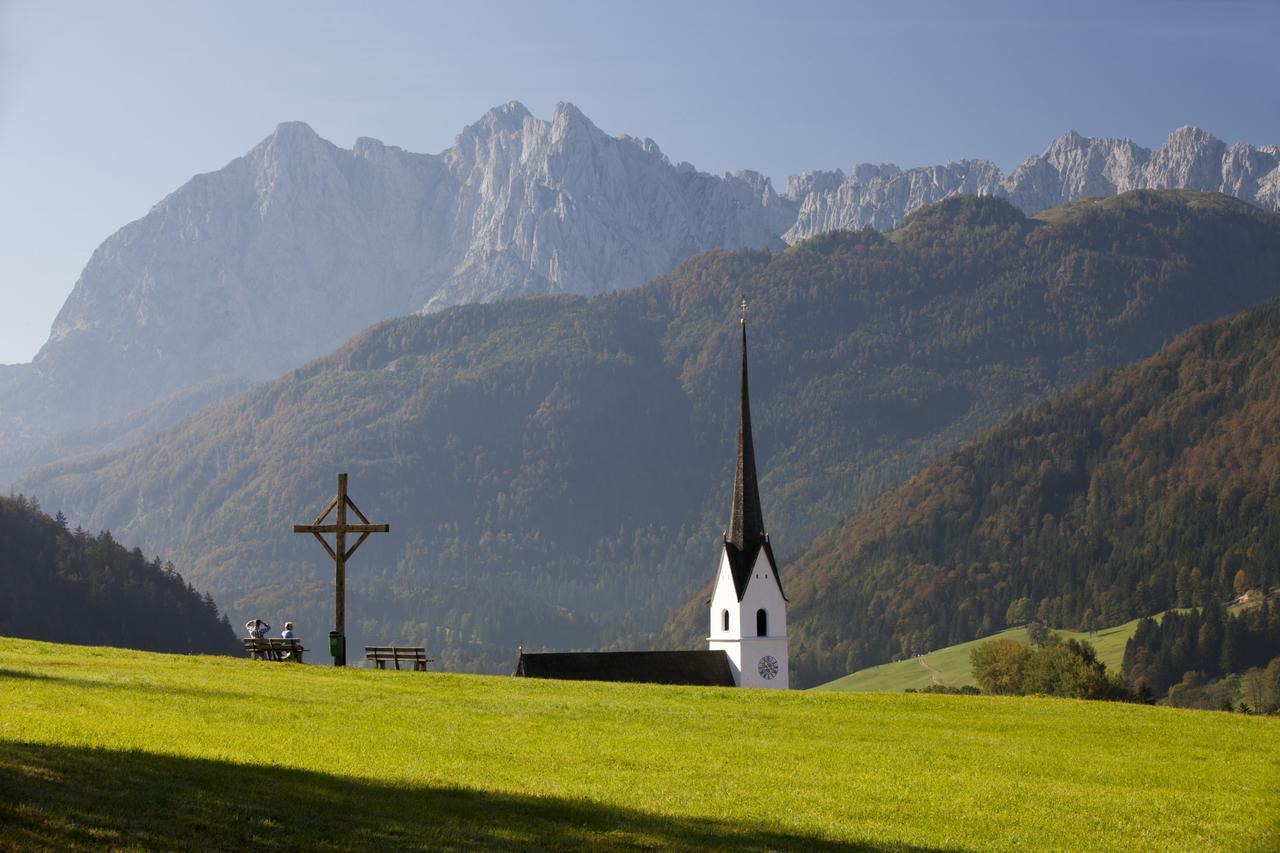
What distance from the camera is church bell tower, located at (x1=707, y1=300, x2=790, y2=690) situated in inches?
3059

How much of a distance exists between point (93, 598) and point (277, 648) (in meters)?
150

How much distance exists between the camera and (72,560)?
7564 inches

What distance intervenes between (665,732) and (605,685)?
36.5 ft

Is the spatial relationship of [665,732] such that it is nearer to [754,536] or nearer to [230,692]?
[230,692]

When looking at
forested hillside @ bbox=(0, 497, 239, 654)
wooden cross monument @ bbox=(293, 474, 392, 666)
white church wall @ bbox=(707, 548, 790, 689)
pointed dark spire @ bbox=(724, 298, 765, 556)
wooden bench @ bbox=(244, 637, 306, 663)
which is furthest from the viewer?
forested hillside @ bbox=(0, 497, 239, 654)

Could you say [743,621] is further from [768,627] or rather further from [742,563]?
[742,563]

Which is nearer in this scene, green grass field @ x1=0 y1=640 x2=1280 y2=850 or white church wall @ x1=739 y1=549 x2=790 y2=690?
green grass field @ x1=0 y1=640 x2=1280 y2=850

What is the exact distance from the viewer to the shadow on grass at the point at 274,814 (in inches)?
773

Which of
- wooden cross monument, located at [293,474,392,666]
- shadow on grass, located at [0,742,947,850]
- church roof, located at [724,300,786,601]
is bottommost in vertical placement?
shadow on grass, located at [0,742,947,850]

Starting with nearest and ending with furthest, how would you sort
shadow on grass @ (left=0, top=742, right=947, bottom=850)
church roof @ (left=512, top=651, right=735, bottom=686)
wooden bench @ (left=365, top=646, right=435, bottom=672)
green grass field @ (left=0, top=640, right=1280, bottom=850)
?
shadow on grass @ (left=0, top=742, right=947, bottom=850) < green grass field @ (left=0, top=640, right=1280, bottom=850) < wooden bench @ (left=365, top=646, right=435, bottom=672) < church roof @ (left=512, top=651, right=735, bottom=686)

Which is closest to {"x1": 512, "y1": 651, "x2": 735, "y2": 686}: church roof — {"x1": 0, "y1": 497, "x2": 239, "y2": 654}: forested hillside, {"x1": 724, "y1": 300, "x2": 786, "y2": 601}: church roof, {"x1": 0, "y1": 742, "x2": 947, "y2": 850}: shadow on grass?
{"x1": 724, "y1": 300, "x2": 786, "y2": 601}: church roof

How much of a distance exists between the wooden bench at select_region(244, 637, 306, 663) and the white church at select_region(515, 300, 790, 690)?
24.7m

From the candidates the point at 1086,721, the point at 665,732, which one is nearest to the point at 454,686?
the point at 665,732

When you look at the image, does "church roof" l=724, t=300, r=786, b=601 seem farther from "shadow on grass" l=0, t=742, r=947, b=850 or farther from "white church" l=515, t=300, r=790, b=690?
"shadow on grass" l=0, t=742, r=947, b=850
